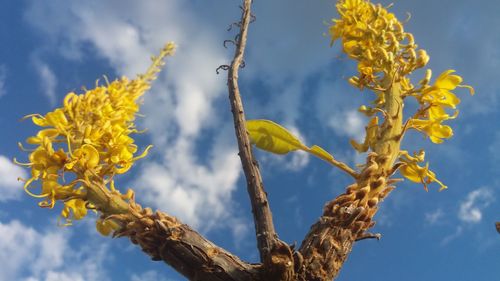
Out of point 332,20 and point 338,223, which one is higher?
point 332,20

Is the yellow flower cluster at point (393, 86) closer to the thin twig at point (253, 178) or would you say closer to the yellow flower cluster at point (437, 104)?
the yellow flower cluster at point (437, 104)

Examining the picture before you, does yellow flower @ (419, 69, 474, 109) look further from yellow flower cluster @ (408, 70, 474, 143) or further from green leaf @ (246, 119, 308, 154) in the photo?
green leaf @ (246, 119, 308, 154)

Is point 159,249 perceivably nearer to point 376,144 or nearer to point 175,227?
point 175,227

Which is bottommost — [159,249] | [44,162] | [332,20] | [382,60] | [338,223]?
[159,249]

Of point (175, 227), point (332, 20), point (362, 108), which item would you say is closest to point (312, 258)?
point (175, 227)

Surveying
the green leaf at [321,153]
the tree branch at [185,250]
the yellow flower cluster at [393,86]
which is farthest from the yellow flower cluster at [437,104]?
the tree branch at [185,250]

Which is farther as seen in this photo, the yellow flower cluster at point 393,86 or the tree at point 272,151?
the yellow flower cluster at point 393,86

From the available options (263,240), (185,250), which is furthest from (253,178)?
(185,250)
